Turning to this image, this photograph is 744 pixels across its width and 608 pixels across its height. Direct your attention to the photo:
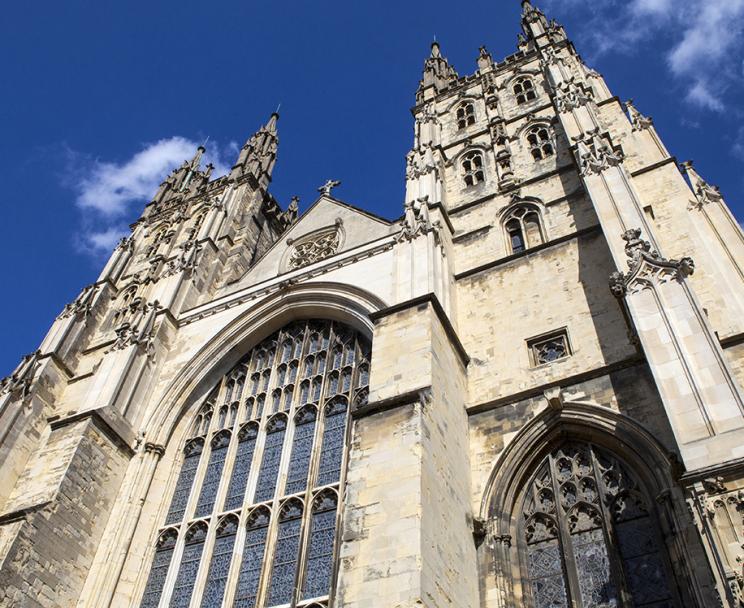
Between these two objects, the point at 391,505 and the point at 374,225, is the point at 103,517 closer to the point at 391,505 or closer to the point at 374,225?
the point at 391,505

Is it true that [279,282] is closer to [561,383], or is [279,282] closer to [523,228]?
[523,228]

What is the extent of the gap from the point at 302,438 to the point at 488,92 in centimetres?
1168

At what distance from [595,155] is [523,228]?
6.94 ft

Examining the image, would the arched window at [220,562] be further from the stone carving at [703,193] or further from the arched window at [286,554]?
the stone carving at [703,193]

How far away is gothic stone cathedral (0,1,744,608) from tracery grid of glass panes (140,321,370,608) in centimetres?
4

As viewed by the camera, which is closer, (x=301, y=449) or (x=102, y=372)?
(x=301, y=449)

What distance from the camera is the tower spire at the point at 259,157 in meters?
23.0

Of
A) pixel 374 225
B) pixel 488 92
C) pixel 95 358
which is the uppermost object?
pixel 488 92

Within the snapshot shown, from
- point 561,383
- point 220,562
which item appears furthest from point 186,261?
point 561,383

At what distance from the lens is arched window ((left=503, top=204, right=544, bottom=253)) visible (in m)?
13.3

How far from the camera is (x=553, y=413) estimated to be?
9.32 metres

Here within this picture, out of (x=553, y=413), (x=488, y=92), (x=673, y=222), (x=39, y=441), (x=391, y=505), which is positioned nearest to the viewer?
(x=391, y=505)

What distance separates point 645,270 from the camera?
8.56 meters

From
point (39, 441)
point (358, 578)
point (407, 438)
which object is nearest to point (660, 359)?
point (407, 438)
